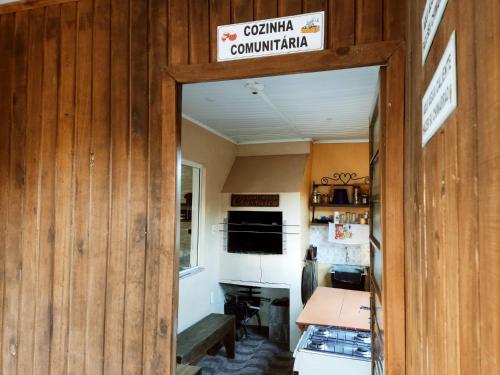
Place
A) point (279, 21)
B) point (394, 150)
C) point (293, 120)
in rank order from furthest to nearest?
point (293, 120)
point (279, 21)
point (394, 150)

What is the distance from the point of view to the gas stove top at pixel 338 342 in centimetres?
270

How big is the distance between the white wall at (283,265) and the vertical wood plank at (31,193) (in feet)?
11.5

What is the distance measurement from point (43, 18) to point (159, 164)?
3.20 feet

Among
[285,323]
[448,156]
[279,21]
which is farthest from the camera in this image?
[285,323]

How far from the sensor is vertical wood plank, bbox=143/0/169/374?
1.56 meters

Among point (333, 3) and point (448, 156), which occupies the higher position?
point (333, 3)

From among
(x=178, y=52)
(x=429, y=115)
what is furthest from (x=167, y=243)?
(x=429, y=115)

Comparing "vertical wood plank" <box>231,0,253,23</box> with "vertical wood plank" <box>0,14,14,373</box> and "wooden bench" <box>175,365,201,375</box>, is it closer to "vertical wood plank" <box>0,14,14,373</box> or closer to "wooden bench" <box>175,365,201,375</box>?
"vertical wood plank" <box>0,14,14,373</box>

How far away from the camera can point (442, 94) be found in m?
0.73

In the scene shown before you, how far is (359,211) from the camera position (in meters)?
5.61

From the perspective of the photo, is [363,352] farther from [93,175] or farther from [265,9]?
[265,9]

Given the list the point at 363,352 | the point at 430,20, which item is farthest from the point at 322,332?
the point at 430,20

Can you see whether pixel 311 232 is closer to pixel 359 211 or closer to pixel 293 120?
pixel 359 211

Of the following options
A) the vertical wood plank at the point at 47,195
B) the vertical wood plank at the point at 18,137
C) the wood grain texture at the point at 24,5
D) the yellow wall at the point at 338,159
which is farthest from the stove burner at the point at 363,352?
the yellow wall at the point at 338,159
